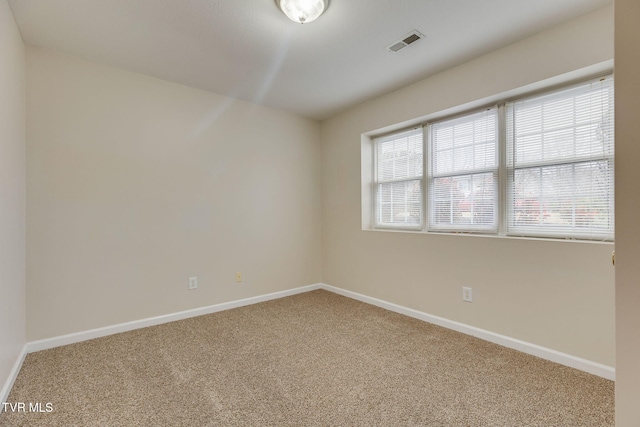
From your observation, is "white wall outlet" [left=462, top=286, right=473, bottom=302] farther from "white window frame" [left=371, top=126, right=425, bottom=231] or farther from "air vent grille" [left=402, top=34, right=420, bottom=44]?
"air vent grille" [left=402, top=34, right=420, bottom=44]

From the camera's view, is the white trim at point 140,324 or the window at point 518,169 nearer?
the window at point 518,169

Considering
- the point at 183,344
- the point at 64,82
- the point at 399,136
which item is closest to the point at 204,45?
the point at 64,82

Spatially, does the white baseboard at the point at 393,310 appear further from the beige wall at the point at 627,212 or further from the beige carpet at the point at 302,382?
the beige wall at the point at 627,212

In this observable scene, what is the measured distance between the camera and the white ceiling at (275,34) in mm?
1925

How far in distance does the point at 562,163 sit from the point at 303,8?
7.21 feet

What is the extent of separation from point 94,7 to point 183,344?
256 cm

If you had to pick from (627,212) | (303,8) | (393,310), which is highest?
(303,8)

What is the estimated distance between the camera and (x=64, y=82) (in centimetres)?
246

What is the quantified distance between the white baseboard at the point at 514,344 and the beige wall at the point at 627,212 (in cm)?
121

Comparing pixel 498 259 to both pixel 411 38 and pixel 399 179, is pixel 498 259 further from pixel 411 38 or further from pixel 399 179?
pixel 411 38

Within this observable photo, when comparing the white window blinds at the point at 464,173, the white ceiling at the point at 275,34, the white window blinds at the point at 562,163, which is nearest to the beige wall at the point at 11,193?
the white ceiling at the point at 275,34

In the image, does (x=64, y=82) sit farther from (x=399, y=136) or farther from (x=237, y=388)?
(x=399, y=136)

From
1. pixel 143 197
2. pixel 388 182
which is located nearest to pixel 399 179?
pixel 388 182

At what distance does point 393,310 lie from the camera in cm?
329
